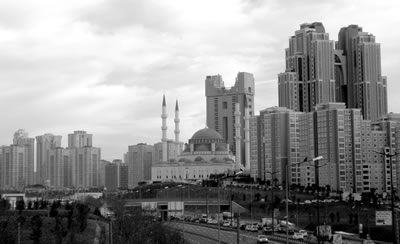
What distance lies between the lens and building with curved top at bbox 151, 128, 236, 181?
159 metres

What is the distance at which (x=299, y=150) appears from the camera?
5143 inches

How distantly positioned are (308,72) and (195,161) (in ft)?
107

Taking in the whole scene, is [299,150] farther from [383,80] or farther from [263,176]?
[383,80]

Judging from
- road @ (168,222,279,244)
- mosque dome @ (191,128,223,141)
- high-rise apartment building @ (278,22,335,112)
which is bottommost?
road @ (168,222,279,244)

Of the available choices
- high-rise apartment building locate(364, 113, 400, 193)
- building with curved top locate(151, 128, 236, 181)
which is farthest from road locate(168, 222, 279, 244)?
building with curved top locate(151, 128, 236, 181)

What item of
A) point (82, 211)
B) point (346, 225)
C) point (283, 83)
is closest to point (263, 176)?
point (283, 83)

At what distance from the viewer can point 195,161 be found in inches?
6383

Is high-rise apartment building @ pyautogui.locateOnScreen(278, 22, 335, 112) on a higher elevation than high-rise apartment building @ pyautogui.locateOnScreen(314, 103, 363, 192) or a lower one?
higher

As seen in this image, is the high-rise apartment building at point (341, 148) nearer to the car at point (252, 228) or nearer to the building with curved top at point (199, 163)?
the building with curved top at point (199, 163)

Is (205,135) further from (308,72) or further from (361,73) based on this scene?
(361,73)

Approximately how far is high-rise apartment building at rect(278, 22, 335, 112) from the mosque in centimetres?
1968

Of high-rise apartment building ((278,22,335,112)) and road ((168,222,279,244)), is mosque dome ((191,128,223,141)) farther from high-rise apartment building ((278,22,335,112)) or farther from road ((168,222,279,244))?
road ((168,222,279,244))

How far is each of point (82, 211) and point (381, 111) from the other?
4311 inches

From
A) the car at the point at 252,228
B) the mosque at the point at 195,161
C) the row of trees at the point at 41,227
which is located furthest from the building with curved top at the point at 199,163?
the row of trees at the point at 41,227
